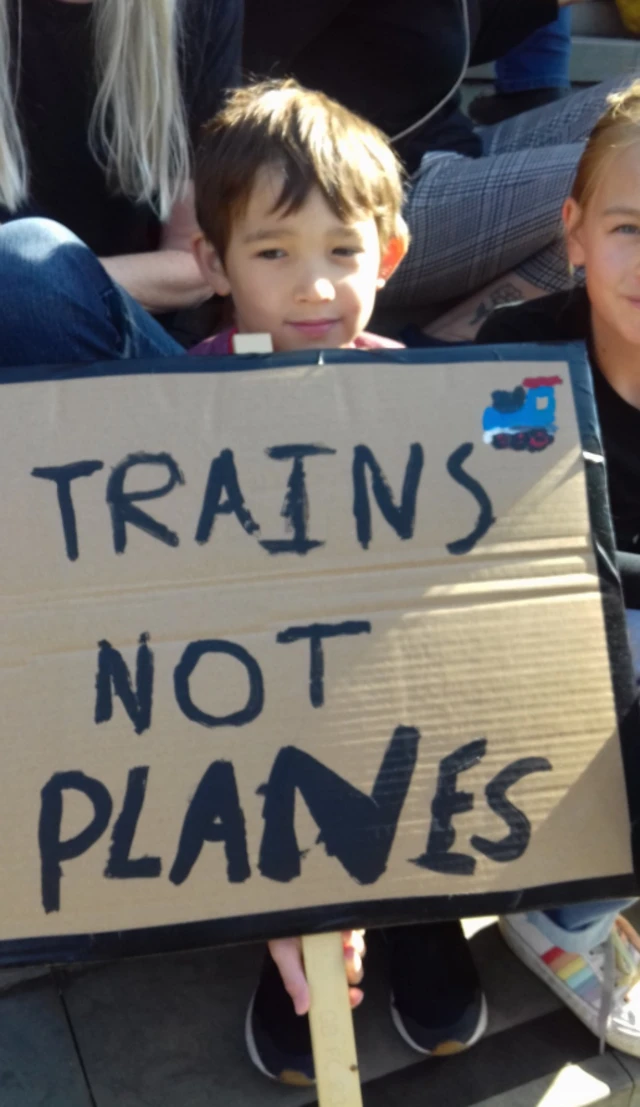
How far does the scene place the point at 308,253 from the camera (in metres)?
1.25

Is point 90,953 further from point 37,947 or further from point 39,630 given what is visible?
point 39,630


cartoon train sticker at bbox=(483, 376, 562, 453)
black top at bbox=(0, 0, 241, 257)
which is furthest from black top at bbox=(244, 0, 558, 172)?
cartoon train sticker at bbox=(483, 376, 562, 453)

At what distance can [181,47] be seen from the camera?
5.06 ft

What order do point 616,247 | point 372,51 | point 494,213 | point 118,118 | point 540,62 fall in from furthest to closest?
point 540,62
point 372,51
point 494,213
point 118,118
point 616,247

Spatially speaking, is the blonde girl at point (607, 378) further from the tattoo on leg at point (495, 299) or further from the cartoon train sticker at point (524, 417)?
the tattoo on leg at point (495, 299)

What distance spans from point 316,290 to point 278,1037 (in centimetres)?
83

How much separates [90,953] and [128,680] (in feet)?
0.77

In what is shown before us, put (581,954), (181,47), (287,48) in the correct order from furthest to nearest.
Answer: (287,48)
(181,47)
(581,954)

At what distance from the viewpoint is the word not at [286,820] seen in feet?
2.99

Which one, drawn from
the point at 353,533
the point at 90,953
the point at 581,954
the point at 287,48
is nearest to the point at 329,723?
the point at 353,533

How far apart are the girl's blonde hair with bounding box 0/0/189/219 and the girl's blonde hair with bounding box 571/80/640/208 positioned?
58 centimetres

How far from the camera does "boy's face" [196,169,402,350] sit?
1.24 meters

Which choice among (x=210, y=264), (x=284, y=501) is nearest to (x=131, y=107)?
(x=210, y=264)

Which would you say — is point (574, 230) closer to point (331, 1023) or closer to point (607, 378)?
point (607, 378)
